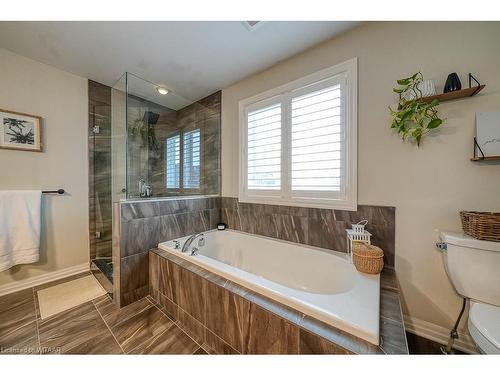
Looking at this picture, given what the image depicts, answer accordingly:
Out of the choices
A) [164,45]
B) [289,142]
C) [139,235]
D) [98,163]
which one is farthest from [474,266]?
[98,163]

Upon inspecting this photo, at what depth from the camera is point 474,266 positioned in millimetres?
997

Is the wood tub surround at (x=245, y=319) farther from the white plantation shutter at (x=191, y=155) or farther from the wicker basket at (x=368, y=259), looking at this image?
the white plantation shutter at (x=191, y=155)

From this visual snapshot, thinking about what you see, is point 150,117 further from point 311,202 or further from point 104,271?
point 311,202

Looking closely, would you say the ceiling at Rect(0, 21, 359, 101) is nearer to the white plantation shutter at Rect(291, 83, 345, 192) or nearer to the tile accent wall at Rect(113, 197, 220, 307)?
the white plantation shutter at Rect(291, 83, 345, 192)

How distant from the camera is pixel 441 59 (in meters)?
1.19

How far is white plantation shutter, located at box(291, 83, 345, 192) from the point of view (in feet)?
5.12

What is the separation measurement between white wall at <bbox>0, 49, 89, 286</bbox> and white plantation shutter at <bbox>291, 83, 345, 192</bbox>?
97.3 inches

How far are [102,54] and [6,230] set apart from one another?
1.86 metres

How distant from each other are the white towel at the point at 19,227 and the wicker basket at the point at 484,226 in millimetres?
3427

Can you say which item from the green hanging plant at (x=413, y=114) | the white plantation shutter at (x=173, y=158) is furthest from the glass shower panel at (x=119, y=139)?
the green hanging plant at (x=413, y=114)

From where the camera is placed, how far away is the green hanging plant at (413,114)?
116 cm

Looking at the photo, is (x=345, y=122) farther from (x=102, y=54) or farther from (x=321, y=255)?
(x=102, y=54)

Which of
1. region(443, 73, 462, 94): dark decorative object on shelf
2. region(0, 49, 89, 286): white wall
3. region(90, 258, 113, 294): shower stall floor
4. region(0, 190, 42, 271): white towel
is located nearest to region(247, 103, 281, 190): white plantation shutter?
region(443, 73, 462, 94): dark decorative object on shelf
